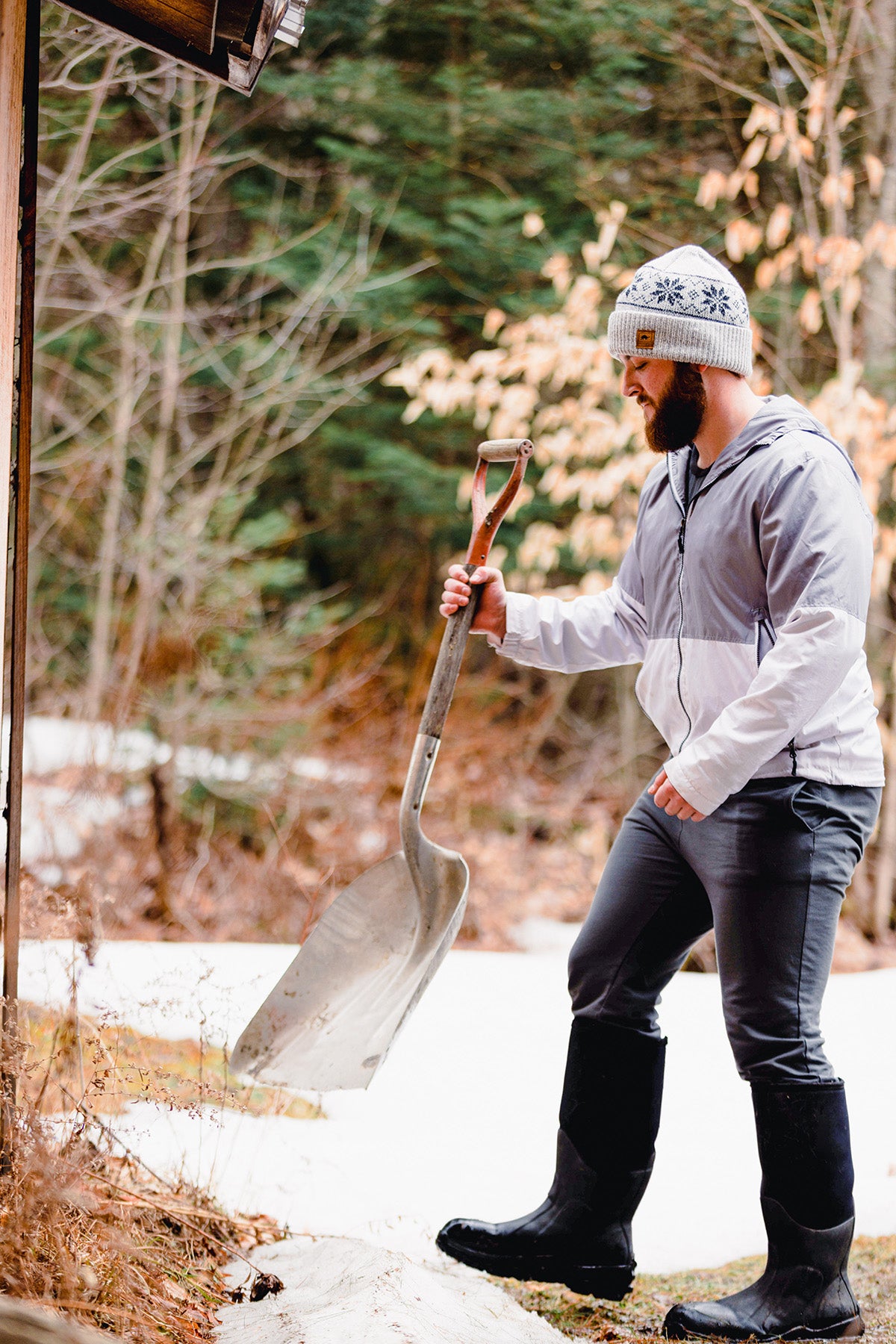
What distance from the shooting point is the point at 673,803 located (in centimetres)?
185

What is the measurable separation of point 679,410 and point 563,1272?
1.59 metres

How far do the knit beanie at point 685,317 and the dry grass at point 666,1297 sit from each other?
1703 millimetres

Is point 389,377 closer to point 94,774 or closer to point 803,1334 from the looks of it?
point 94,774

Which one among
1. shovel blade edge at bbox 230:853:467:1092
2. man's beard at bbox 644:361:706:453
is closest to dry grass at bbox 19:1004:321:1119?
shovel blade edge at bbox 230:853:467:1092

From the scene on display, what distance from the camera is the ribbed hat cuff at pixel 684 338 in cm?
195

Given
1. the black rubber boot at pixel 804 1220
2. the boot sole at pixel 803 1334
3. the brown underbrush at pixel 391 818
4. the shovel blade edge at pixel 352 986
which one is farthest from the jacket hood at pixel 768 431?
the brown underbrush at pixel 391 818

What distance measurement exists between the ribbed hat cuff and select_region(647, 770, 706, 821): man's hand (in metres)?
0.72

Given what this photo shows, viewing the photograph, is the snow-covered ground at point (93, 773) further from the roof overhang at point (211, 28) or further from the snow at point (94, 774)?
the roof overhang at point (211, 28)

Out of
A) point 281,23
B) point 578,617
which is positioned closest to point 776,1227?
point 578,617

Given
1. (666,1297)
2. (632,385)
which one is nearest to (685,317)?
(632,385)

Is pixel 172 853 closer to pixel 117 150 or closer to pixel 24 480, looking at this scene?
pixel 117 150

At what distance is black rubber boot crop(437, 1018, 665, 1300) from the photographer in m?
2.12

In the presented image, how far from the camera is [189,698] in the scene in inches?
243

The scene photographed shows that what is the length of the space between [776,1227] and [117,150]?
6.08 metres
